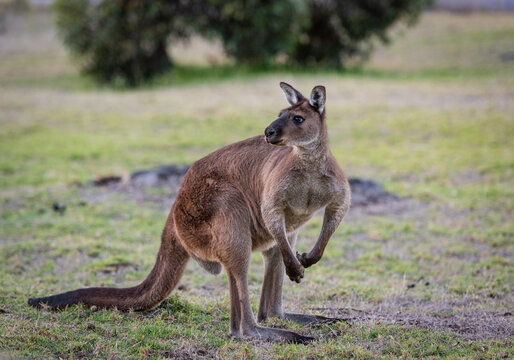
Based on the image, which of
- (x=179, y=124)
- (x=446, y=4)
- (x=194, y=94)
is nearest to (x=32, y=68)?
(x=194, y=94)

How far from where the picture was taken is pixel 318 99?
13.9 ft

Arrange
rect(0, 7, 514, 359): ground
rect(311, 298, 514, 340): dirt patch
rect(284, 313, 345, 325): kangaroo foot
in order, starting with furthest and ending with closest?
rect(284, 313, 345, 325): kangaroo foot
rect(311, 298, 514, 340): dirt patch
rect(0, 7, 514, 359): ground

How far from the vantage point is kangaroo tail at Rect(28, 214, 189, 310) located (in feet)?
14.9

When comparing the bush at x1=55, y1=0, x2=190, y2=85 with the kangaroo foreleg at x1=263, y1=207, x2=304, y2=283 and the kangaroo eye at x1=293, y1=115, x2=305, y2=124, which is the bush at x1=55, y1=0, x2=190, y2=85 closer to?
the kangaroo eye at x1=293, y1=115, x2=305, y2=124

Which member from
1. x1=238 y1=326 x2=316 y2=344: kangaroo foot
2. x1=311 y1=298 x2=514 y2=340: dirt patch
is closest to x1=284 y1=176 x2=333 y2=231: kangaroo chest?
x1=238 y1=326 x2=316 y2=344: kangaroo foot

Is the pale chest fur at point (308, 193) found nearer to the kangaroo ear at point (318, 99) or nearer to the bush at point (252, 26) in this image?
the kangaroo ear at point (318, 99)

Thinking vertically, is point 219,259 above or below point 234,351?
above

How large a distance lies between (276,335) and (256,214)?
0.82 metres

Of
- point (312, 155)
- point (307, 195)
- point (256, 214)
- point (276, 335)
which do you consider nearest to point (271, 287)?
point (276, 335)

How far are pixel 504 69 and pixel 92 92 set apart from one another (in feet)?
42.2

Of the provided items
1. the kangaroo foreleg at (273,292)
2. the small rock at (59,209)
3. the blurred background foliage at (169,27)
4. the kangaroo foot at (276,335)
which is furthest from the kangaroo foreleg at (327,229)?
the blurred background foliage at (169,27)

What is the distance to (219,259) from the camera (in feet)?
14.0

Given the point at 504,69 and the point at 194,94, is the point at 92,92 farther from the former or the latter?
the point at 504,69

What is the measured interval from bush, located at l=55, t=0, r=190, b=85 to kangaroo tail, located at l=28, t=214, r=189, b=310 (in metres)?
16.4
